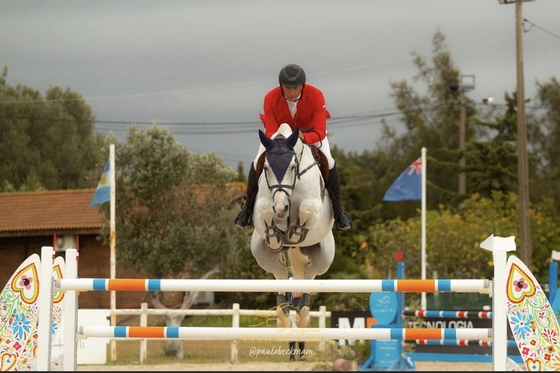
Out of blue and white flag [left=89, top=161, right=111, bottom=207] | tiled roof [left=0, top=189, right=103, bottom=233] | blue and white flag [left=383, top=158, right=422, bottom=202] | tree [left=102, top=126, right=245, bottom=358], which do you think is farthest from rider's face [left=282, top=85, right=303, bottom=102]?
tiled roof [left=0, top=189, right=103, bottom=233]

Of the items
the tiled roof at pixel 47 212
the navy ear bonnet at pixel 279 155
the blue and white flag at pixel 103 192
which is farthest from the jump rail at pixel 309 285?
the tiled roof at pixel 47 212

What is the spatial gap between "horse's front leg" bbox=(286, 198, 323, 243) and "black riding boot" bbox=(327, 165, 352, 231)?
733 millimetres

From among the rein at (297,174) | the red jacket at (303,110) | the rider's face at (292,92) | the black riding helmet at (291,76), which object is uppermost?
the black riding helmet at (291,76)

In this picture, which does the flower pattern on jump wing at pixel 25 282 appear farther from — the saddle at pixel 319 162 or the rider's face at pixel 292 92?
the rider's face at pixel 292 92

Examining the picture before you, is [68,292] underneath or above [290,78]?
underneath

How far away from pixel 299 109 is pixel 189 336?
2332 mm

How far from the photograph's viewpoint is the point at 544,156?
123 feet

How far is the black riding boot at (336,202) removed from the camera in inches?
275

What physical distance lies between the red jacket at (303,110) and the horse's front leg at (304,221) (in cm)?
90

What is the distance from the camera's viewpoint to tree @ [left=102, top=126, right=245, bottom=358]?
18.5 metres

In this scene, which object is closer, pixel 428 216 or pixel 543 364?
pixel 543 364

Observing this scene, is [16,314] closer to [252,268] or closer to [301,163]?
[301,163]

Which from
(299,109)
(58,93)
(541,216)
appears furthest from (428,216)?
(299,109)

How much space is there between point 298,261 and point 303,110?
1.29m
